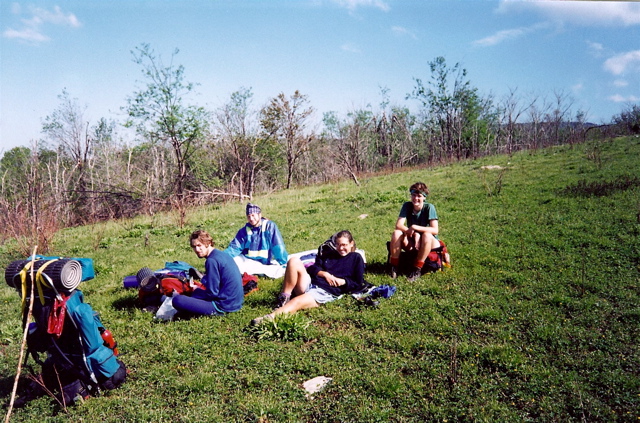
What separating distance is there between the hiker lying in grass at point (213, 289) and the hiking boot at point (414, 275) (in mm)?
2449

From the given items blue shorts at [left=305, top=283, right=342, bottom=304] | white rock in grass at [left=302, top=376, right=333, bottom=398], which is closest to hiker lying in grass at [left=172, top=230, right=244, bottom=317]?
blue shorts at [left=305, top=283, right=342, bottom=304]

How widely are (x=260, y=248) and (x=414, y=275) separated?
2585mm

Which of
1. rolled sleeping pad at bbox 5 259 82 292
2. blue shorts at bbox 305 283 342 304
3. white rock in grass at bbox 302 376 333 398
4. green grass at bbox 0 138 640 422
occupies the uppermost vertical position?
rolled sleeping pad at bbox 5 259 82 292

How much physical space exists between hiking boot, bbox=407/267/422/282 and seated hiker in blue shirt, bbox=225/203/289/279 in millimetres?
2117

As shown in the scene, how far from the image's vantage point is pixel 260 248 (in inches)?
267

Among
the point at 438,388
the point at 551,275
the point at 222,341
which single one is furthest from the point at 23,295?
the point at 551,275

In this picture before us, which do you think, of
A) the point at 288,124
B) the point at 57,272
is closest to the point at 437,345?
the point at 57,272

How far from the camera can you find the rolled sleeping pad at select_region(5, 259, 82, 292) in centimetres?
328

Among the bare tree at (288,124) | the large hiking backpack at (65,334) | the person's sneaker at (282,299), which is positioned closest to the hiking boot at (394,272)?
the person's sneaker at (282,299)

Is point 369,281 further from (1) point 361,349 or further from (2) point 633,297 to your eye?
(2) point 633,297

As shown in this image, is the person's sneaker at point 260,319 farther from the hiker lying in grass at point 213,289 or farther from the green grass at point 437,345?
the hiker lying in grass at point 213,289

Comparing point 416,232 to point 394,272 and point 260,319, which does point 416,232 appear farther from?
point 260,319

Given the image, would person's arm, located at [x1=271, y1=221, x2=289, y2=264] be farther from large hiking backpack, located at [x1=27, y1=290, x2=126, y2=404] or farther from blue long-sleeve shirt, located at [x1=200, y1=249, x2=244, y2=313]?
large hiking backpack, located at [x1=27, y1=290, x2=126, y2=404]

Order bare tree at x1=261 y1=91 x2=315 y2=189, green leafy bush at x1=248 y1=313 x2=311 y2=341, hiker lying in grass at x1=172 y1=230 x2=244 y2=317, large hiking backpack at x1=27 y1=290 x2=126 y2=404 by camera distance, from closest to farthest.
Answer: large hiking backpack at x1=27 y1=290 x2=126 y2=404, green leafy bush at x1=248 y1=313 x2=311 y2=341, hiker lying in grass at x1=172 y1=230 x2=244 y2=317, bare tree at x1=261 y1=91 x2=315 y2=189
